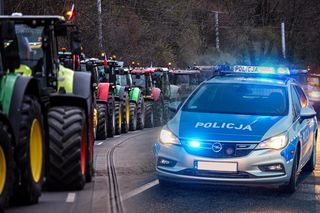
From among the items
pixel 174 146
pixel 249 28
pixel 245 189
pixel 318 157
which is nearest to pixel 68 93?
pixel 174 146

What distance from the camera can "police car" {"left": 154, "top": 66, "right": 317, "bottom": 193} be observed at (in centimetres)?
840

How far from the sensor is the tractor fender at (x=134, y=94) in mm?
23469

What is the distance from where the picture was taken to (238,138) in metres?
8.45

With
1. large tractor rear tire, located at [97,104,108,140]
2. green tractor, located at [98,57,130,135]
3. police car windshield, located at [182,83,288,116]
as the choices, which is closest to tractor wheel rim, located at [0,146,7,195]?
police car windshield, located at [182,83,288,116]

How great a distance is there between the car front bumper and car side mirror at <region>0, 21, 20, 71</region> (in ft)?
8.03

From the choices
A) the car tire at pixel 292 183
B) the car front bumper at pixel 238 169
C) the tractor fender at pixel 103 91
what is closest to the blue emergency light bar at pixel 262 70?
the car tire at pixel 292 183

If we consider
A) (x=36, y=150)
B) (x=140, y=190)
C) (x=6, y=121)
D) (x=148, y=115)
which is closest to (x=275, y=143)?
(x=140, y=190)

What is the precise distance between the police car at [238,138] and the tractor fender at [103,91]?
974cm

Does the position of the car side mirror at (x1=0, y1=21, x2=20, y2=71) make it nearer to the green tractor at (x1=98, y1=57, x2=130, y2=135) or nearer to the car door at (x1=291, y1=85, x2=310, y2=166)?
the car door at (x1=291, y1=85, x2=310, y2=166)

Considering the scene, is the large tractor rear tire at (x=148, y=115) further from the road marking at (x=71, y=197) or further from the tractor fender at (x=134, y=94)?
the road marking at (x=71, y=197)

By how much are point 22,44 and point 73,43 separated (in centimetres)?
148

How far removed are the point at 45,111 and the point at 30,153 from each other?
684 millimetres

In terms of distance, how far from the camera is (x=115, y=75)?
851 inches

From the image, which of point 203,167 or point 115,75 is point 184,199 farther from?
point 115,75
